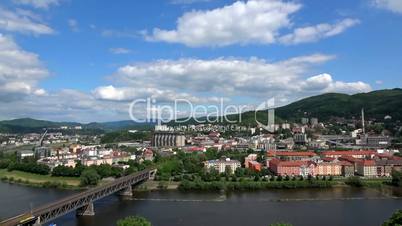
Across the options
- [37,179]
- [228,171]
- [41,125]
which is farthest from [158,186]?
[41,125]

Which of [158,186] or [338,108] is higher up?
[338,108]

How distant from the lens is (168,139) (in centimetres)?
4544

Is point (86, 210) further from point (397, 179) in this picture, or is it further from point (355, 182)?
point (397, 179)

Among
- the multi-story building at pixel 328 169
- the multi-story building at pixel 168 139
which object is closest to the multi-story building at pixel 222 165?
the multi-story building at pixel 328 169

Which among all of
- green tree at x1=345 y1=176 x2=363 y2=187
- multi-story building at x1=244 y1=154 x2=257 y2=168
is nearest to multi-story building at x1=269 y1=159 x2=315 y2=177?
multi-story building at x1=244 y1=154 x2=257 y2=168

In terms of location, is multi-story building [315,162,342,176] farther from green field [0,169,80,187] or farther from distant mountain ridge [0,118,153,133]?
distant mountain ridge [0,118,153,133]

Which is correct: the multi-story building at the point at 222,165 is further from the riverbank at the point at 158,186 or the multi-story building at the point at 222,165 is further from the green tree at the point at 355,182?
the green tree at the point at 355,182

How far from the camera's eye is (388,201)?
52.6 feet

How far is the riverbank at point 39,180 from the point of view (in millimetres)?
21744

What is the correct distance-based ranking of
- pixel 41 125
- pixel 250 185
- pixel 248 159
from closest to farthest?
pixel 250 185, pixel 248 159, pixel 41 125

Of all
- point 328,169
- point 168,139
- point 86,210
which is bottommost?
point 86,210

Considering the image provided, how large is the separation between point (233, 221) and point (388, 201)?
6668mm

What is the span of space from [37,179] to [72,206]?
11352 mm

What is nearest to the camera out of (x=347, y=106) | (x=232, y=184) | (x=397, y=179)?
(x=232, y=184)
